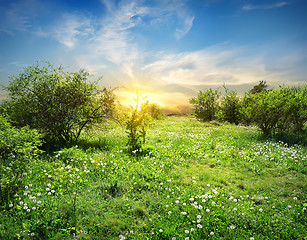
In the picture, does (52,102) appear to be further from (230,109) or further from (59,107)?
(230,109)

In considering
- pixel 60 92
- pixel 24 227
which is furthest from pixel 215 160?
pixel 60 92

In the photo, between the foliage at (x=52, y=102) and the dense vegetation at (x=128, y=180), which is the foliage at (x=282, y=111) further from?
the foliage at (x=52, y=102)

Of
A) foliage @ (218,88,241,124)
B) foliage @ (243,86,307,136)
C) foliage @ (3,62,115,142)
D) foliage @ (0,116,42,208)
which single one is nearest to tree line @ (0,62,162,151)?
foliage @ (3,62,115,142)

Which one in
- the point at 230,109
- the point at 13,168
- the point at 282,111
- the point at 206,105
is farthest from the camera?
the point at 206,105

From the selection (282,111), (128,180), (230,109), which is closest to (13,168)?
(128,180)

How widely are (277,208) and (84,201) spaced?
5701 millimetres

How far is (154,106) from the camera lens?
136 ft

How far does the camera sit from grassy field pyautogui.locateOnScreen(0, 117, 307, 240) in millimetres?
4531

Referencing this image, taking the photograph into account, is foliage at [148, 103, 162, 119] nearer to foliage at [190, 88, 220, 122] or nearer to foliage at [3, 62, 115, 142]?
foliage at [190, 88, 220, 122]

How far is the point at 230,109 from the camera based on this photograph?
31828 mm

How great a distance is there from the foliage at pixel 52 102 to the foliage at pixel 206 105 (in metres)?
31.0

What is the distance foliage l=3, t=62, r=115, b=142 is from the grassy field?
262cm

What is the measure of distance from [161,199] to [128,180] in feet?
5.46

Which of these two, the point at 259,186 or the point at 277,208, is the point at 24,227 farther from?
the point at 259,186
